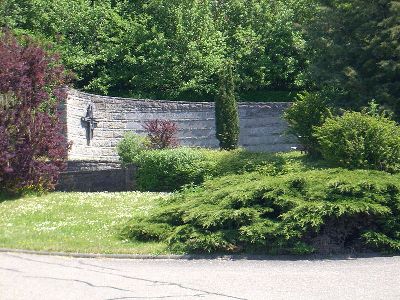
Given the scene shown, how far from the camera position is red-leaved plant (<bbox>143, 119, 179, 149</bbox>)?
26.1m

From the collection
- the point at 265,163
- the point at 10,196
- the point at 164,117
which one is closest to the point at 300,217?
the point at 265,163

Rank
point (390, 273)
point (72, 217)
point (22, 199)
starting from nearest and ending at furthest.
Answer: point (390, 273)
point (72, 217)
point (22, 199)

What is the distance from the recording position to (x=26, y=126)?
68.2 ft

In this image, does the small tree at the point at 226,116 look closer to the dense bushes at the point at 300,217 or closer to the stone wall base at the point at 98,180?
the stone wall base at the point at 98,180

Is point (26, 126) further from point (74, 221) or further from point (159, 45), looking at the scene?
point (159, 45)

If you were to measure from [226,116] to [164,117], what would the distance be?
2.88 m

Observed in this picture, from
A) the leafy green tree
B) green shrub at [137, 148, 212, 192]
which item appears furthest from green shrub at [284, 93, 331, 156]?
green shrub at [137, 148, 212, 192]

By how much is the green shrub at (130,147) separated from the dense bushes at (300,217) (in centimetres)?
1081

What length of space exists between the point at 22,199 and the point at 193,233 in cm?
812

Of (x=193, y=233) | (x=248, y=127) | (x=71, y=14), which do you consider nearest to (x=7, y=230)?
(x=193, y=233)

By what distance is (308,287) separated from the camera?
10945mm

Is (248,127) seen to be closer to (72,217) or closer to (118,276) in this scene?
(72,217)

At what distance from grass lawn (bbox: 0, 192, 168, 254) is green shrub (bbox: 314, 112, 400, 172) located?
4550 mm

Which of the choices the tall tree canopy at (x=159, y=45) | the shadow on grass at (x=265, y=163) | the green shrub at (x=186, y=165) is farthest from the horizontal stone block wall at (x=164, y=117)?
the shadow on grass at (x=265, y=163)
